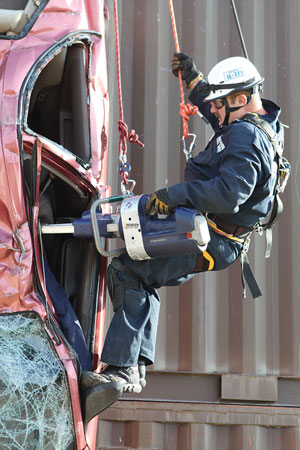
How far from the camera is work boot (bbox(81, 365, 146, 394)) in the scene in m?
3.11

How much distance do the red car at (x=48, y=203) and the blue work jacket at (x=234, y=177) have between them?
1.59 ft

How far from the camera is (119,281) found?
349 cm

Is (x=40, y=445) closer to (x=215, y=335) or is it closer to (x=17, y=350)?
(x=17, y=350)

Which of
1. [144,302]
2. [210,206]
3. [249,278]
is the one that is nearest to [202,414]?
[249,278]

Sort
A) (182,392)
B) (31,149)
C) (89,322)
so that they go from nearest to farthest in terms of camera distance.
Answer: (31,149)
(89,322)
(182,392)

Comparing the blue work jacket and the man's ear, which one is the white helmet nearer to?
the man's ear

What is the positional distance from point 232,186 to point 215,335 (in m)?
2.21

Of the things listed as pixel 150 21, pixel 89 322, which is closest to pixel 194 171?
pixel 89 322

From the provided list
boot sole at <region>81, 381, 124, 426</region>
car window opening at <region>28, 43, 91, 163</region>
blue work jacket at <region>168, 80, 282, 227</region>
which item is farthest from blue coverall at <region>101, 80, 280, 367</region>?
car window opening at <region>28, 43, 91, 163</region>

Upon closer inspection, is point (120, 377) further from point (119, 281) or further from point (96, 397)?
point (119, 281)

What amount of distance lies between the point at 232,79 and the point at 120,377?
156 cm

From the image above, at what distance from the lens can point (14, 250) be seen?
308 centimetres

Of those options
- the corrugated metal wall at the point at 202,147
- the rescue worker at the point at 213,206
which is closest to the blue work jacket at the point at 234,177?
the rescue worker at the point at 213,206

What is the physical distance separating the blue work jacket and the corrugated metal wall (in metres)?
1.73
